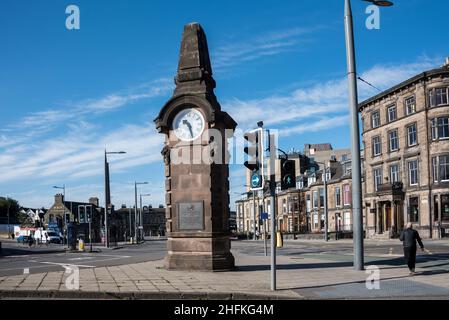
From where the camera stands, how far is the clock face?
1775cm

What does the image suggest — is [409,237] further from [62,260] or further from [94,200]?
[94,200]

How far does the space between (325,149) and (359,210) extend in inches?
3710

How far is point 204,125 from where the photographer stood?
17672 mm

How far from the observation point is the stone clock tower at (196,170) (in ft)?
56.9

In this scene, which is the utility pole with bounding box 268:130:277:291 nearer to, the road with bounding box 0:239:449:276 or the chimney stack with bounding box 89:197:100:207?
the road with bounding box 0:239:449:276

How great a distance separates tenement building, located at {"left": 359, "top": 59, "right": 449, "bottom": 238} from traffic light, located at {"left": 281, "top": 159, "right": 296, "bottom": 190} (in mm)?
41128

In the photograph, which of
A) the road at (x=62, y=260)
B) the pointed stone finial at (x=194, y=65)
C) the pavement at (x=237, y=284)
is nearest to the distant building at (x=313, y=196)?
the road at (x=62, y=260)

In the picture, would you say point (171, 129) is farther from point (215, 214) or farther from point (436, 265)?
point (436, 265)

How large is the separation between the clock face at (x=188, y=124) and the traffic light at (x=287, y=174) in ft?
16.7

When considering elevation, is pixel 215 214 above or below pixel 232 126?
below

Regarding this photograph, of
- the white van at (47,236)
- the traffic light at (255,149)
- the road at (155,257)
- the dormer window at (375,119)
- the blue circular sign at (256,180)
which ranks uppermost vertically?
the dormer window at (375,119)

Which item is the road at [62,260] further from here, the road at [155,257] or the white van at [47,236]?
the white van at [47,236]

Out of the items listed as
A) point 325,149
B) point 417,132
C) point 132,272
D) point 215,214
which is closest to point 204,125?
point 215,214
